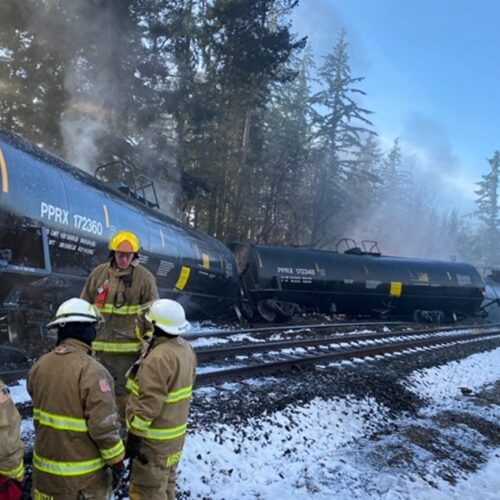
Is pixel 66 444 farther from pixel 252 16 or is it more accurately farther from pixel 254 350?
pixel 252 16

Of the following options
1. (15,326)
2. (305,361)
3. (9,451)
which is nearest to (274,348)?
(305,361)

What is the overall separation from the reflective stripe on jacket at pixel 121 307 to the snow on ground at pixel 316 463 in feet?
3.92

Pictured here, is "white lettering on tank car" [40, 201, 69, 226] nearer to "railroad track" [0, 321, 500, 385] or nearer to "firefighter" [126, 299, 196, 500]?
"railroad track" [0, 321, 500, 385]

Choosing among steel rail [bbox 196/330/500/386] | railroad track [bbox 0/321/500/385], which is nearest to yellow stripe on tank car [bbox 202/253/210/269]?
railroad track [bbox 0/321/500/385]

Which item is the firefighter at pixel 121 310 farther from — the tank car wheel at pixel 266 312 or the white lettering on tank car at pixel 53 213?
the tank car wheel at pixel 266 312

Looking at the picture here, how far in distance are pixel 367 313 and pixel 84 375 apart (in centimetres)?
1766

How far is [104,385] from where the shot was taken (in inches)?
107

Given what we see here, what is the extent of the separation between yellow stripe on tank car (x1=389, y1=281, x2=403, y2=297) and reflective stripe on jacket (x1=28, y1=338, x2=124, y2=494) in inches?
681

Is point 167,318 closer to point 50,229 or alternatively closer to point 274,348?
point 50,229

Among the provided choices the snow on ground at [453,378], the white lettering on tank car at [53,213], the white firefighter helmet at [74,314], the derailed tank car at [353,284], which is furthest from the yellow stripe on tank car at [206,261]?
the white firefighter helmet at [74,314]

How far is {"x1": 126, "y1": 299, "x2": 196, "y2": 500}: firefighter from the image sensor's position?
2.98m

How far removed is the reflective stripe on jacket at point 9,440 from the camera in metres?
2.36

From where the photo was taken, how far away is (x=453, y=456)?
579 cm

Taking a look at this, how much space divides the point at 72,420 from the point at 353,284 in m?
16.0
